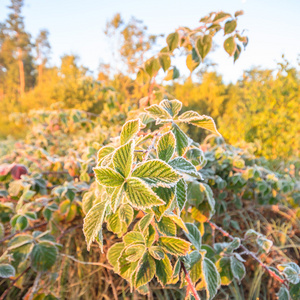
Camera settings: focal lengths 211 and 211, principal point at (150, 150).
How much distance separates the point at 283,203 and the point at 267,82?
1.81 meters

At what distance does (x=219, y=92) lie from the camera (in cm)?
647

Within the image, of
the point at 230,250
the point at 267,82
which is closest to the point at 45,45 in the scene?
the point at 267,82

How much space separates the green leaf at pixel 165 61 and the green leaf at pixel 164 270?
614 millimetres

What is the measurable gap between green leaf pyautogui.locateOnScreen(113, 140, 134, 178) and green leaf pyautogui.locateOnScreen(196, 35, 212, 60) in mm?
552

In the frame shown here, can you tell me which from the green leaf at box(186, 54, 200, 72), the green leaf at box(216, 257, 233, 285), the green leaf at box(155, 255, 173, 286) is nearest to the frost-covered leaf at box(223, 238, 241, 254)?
the green leaf at box(216, 257, 233, 285)

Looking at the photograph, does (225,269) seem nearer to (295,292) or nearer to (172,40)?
(295,292)

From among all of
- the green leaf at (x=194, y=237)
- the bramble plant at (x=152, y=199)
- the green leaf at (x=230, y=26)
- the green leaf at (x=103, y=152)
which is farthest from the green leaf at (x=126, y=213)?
the green leaf at (x=230, y=26)

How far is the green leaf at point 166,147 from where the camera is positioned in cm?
32

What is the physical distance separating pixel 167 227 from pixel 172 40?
25.0 inches

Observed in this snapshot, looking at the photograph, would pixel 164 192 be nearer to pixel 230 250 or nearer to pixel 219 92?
pixel 230 250

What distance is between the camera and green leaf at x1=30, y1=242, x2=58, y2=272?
65cm

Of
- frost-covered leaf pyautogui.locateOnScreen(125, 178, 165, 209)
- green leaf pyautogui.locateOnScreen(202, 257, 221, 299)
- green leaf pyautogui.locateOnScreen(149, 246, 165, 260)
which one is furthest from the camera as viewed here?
green leaf pyautogui.locateOnScreen(202, 257, 221, 299)

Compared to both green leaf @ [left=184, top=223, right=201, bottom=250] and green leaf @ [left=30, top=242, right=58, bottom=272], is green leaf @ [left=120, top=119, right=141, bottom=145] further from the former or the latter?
green leaf @ [left=30, top=242, right=58, bottom=272]

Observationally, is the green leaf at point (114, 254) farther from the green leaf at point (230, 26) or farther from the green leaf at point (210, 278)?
the green leaf at point (230, 26)
